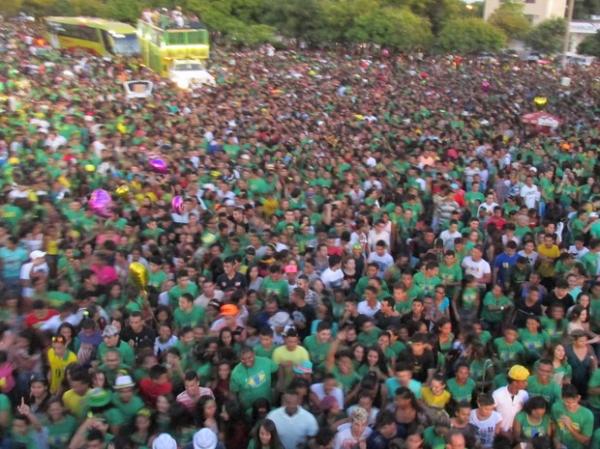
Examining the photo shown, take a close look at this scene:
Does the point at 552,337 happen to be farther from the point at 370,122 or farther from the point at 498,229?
the point at 370,122

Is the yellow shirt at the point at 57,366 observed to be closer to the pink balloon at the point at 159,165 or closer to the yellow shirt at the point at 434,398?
the yellow shirt at the point at 434,398

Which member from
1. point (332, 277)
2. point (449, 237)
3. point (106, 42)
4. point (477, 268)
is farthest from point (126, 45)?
point (477, 268)

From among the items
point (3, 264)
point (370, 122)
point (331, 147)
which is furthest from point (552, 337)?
point (370, 122)

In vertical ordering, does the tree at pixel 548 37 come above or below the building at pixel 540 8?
below

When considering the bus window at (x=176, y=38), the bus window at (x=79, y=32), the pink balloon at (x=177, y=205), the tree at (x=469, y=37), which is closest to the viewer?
the pink balloon at (x=177, y=205)

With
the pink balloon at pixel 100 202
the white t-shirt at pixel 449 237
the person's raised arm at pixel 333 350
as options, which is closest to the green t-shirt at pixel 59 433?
→ the person's raised arm at pixel 333 350

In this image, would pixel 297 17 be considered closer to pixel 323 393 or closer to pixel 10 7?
pixel 10 7
